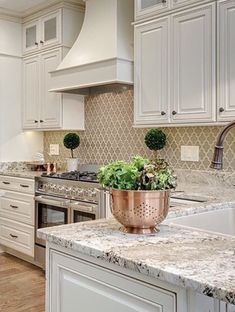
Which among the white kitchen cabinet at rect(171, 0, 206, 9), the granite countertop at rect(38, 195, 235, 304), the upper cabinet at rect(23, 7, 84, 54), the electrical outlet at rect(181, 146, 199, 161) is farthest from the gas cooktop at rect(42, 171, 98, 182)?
the granite countertop at rect(38, 195, 235, 304)

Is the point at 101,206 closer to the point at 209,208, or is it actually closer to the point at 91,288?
the point at 209,208

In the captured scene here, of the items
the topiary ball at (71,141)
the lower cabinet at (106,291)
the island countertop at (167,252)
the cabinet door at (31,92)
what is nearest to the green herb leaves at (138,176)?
the island countertop at (167,252)

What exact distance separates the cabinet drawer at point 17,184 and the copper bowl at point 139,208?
274cm

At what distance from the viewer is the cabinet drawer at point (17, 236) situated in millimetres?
3957

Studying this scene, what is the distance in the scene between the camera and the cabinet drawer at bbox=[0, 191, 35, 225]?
156 inches

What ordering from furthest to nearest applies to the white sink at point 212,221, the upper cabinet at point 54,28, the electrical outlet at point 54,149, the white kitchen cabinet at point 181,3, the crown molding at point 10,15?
1. the electrical outlet at point 54,149
2. the crown molding at point 10,15
3. the upper cabinet at point 54,28
4. the white kitchen cabinet at point 181,3
5. the white sink at point 212,221

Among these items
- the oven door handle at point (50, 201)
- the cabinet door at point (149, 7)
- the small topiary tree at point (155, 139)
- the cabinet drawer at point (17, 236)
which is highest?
the cabinet door at point (149, 7)

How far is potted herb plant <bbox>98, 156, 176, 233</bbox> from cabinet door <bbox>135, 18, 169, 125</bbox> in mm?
1802

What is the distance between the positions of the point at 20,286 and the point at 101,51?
2.18 meters

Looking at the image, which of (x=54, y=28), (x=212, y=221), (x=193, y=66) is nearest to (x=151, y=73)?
(x=193, y=66)

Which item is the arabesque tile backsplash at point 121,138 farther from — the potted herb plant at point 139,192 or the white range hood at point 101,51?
the potted herb plant at point 139,192

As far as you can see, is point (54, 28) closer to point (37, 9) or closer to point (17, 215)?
point (37, 9)

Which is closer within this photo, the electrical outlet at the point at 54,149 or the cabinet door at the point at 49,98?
the cabinet door at the point at 49,98

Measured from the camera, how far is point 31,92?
4512mm
